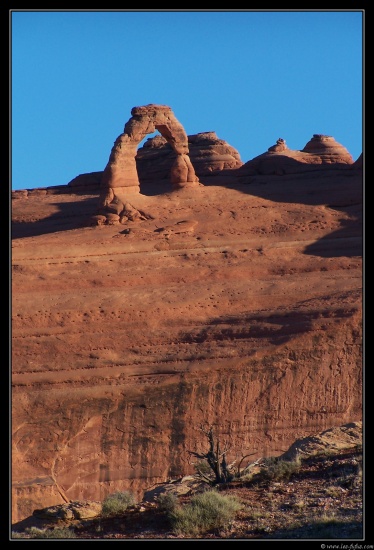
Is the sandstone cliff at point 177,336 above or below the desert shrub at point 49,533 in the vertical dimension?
above

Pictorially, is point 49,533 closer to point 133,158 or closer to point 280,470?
point 280,470

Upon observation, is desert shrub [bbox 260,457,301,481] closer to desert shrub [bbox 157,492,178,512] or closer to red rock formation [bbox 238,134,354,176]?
desert shrub [bbox 157,492,178,512]

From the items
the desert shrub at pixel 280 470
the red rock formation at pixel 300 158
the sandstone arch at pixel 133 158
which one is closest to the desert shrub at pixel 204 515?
the desert shrub at pixel 280 470

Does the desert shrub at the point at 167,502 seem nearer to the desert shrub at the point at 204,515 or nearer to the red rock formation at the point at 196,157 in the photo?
the desert shrub at the point at 204,515

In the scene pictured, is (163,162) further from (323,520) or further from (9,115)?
(323,520)

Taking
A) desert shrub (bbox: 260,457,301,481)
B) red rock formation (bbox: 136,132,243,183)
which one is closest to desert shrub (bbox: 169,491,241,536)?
desert shrub (bbox: 260,457,301,481)

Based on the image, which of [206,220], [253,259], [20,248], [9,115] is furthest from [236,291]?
[9,115]

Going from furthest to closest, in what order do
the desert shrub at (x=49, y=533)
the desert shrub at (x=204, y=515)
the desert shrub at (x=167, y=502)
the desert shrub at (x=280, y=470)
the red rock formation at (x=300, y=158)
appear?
1. the red rock formation at (x=300, y=158)
2. the desert shrub at (x=280, y=470)
3. the desert shrub at (x=167, y=502)
4. the desert shrub at (x=49, y=533)
5. the desert shrub at (x=204, y=515)
